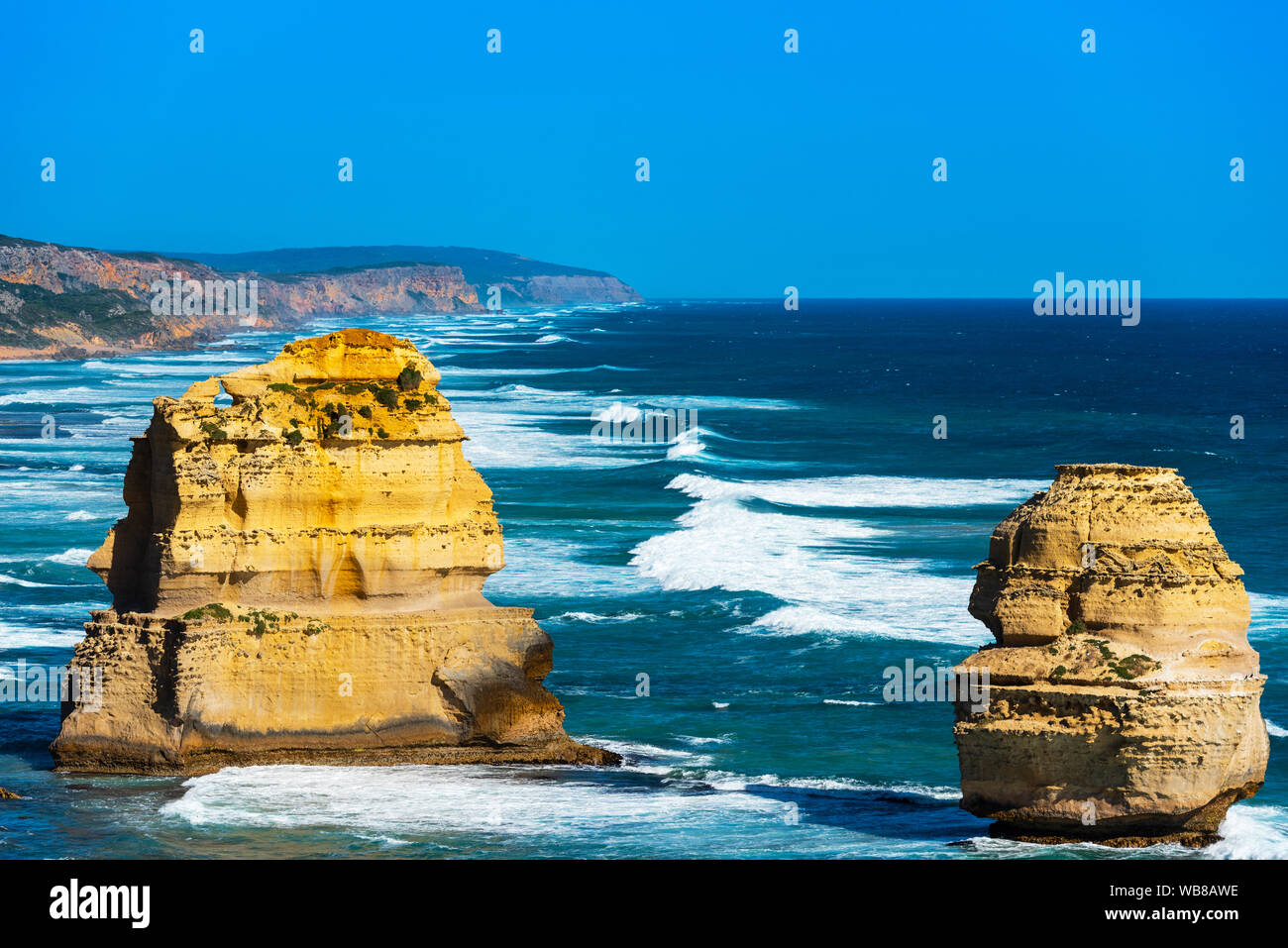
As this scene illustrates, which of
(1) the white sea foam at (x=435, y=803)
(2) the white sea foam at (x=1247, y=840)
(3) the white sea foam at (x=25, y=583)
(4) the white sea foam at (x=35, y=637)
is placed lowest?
(1) the white sea foam at (x=435, y=803)

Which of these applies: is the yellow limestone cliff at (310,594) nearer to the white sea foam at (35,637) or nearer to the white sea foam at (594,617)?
the white sea foam at (35,637)

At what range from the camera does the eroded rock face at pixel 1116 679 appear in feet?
67.9

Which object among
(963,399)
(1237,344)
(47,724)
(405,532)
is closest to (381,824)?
(405,532)

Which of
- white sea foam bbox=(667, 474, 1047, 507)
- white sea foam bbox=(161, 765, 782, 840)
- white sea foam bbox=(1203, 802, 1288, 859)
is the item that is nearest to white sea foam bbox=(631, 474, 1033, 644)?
white sea foam bbox=(667, 474, 1047, 507)

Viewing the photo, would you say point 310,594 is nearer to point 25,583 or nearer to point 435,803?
point 435,803

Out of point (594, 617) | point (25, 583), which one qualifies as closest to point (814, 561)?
point (594, 617)

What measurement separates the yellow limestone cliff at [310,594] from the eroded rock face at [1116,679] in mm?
8156

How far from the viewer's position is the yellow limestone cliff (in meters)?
26.7

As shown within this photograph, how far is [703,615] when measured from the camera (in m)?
40.6

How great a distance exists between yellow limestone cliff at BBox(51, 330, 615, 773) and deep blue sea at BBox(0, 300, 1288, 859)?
771 mm

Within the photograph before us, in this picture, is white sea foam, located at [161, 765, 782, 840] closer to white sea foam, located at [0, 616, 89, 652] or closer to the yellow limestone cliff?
the yellow limestone cliff

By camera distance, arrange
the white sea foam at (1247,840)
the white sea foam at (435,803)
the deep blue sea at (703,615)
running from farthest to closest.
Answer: the white sea foam at (435,803), the deep blue sea at (703,615), the white sea foam at (1247,840)

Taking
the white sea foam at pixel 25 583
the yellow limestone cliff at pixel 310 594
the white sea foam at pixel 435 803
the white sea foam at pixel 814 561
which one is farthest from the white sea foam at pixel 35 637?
the white sea foam at pixel 814 561

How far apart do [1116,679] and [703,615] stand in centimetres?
2001
